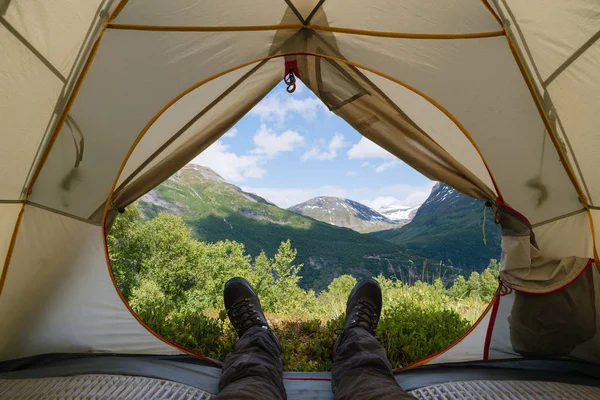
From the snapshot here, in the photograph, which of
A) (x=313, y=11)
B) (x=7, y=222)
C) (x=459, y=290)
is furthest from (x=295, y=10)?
(x=459, y=290)

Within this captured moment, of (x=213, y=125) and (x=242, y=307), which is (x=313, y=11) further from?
(x=242, y=307)

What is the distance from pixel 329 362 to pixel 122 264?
38.8 ft

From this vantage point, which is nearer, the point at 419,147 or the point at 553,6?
the point at 553,6

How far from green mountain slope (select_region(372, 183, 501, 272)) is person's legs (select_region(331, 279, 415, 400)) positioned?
108 feet

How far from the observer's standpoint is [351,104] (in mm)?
2057

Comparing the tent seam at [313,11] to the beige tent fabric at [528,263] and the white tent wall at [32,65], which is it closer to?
the white tent wall at [32,65]

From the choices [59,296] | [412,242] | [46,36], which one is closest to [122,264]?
[59,296]

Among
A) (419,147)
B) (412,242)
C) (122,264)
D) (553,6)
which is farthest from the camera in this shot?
(412,242)

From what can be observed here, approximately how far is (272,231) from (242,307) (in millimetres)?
44556

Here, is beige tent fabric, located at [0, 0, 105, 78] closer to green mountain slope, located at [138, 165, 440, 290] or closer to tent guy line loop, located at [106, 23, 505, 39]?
tent guy line loop, located at [106, 23, 505, 39]

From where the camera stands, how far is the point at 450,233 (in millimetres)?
46719

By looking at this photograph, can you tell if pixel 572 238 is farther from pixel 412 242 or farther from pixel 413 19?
pixel 412 242

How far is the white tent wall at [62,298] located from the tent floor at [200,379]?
0.07 m

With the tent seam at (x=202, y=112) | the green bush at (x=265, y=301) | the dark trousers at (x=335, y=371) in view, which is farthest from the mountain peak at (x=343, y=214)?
the dark trousers at (x=335, y=371)
